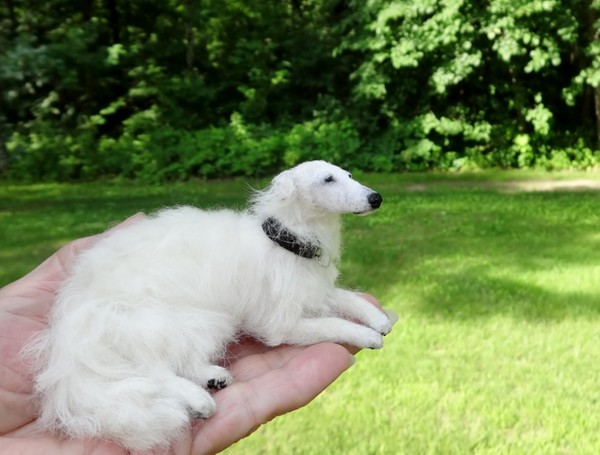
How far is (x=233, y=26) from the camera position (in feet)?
56.9

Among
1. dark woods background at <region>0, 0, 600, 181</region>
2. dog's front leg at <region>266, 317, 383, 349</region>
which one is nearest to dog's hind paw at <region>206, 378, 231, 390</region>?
dog's front leg at <region>266, 317, 383, 349</region>

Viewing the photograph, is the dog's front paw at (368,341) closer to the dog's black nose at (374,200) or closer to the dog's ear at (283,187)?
the dog's black nose at (374,200)

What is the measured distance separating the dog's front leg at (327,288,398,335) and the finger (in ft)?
0.92

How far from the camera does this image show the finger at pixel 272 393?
2.06 metres

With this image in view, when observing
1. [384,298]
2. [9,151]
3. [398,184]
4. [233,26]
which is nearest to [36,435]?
[384,298]

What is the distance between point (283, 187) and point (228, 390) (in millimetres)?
791

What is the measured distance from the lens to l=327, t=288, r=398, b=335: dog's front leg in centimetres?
255

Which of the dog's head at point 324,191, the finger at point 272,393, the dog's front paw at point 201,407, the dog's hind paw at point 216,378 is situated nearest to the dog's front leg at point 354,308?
the finger at point 272,393

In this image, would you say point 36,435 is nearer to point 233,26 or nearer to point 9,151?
point 9,151

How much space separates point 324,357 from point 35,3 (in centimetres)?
1549

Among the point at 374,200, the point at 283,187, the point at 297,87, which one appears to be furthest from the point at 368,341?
the point at 297,87

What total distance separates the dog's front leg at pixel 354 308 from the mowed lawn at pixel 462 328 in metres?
1.24

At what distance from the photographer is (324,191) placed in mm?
2402

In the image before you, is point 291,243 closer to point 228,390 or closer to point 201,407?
point 228,390
